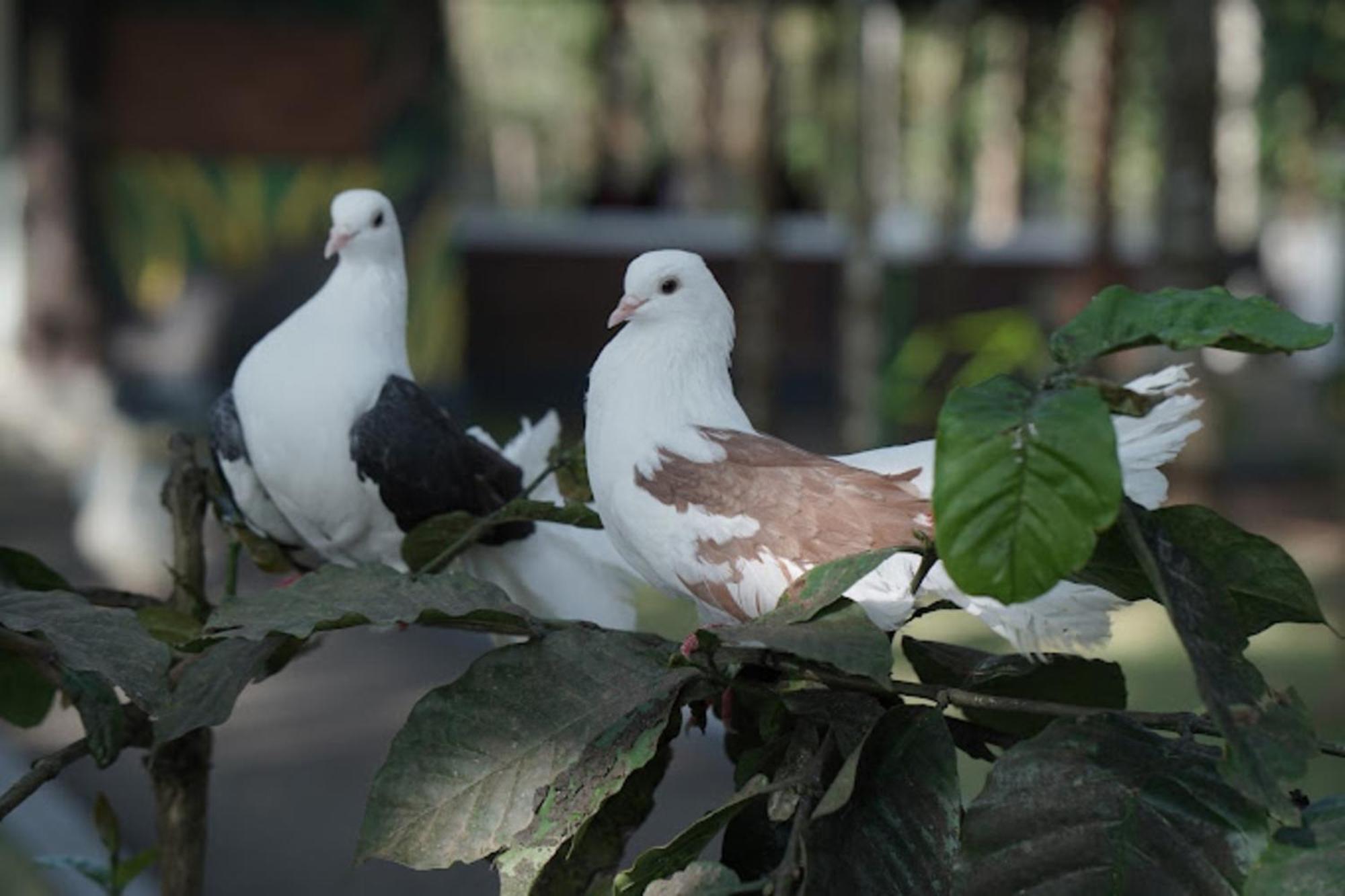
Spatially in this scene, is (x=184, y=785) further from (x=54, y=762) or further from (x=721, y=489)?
(x=721, y=489)

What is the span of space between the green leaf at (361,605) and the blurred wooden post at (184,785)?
10.0 inches

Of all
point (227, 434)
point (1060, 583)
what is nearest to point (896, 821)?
point (1060, 583)

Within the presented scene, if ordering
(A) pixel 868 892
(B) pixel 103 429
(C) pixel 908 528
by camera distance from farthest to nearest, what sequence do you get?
(B) pixel 103 429 → (C) pixel 908 528 → (A) pixel 868 892

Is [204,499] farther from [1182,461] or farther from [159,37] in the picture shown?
[159,37]

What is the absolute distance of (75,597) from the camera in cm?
90

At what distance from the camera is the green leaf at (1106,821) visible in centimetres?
66

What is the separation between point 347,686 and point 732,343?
14.0 ft

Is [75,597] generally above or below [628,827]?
above

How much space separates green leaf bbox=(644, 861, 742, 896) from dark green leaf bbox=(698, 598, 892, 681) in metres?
0.10

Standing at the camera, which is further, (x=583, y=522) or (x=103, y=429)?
(x=103, y=429)

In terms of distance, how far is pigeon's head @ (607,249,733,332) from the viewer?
1.19 metres

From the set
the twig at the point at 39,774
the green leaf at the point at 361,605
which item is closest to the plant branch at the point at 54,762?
the twig at the point at 39,774

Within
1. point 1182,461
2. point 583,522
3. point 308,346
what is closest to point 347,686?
point 1182,461

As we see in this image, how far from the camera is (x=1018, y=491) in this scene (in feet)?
2.02
